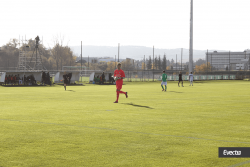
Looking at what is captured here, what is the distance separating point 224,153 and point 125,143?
86.7 inches

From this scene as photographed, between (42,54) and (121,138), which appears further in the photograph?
(42,54)

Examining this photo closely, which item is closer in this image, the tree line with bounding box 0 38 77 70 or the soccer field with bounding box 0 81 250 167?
the soccer field with bounding box 0 81 250 167

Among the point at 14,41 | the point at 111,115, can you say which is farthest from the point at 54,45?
the point at 111,115

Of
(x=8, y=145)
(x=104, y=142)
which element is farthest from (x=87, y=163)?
(x=8, y=145)

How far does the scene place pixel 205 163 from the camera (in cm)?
602

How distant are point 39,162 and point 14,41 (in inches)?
4734

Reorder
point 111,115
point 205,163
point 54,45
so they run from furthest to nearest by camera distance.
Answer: point 54,45, point 111,115, point 205,163

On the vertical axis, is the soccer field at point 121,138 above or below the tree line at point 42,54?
below

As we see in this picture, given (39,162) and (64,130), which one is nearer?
(39,162)

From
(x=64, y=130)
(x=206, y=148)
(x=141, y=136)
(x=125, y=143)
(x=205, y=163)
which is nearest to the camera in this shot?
(x=205, y=163)

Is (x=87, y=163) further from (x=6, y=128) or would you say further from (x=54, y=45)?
(x=54, y=45)

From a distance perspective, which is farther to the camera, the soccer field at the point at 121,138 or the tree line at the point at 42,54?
the tree line at the point at 42,54

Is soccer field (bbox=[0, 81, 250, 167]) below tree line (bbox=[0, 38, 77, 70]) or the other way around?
below

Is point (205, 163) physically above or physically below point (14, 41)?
below
